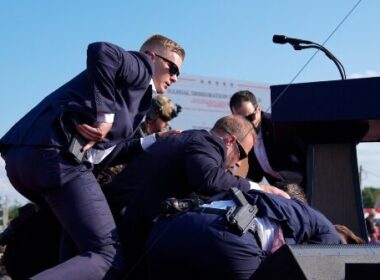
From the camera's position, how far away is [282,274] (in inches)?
71.8

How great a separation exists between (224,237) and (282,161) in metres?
1.84

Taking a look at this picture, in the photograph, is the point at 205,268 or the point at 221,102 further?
the point at 221,102

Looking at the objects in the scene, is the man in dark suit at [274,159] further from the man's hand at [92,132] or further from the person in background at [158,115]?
the man's hand at [92,132]

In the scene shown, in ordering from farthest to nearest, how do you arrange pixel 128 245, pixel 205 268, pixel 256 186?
1. pixel 256 186
2. pixel 128 245
3. pixel 205 268

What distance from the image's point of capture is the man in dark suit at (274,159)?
3873 millimetres

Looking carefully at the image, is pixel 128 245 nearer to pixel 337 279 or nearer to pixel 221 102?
pixel 337 279

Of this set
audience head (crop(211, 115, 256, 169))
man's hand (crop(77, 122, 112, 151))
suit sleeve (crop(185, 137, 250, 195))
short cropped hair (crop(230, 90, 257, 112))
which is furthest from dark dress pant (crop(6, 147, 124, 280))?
short cropped hair (crop(230, 90, 257, 112))

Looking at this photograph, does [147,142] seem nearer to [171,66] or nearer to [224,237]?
[171,66]

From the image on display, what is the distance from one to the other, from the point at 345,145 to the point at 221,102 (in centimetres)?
594

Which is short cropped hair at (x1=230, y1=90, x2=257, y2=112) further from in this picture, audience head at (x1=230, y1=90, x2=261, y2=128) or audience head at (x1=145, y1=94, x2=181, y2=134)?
audience head at (x1=145, y1=94, x2=181, y2=134)

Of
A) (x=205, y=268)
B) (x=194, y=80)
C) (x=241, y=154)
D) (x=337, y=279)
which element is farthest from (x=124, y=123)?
(x=194, y=80)

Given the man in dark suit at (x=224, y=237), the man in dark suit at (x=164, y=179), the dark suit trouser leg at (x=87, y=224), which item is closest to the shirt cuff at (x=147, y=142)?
the man in dark suit at (x=164, y=179)

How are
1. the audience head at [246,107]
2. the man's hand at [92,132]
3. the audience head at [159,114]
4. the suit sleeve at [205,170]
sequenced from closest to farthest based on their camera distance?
the man's hand at [92,132], the suit sleeve at [205,170], the audience head at [159,114], the audience head at [246,107]

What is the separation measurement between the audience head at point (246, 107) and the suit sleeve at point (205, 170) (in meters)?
1.70
